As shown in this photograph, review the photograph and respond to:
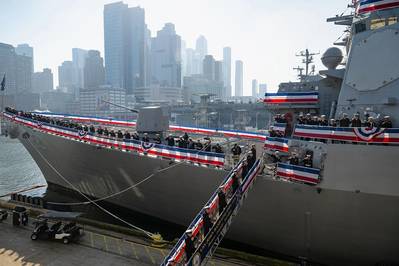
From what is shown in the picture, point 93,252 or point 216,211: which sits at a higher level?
point 216,211

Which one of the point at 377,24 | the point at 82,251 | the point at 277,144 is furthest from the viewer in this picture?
the point at 277,144

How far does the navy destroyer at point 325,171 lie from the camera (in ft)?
33.6

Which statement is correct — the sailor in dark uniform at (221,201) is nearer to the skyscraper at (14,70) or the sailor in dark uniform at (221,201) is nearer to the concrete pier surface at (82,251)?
the concrete pier surface at (82,251)

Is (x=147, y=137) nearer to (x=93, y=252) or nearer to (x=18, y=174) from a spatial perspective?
(x=93, y=252)

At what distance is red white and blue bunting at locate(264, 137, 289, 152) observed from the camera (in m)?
12.7

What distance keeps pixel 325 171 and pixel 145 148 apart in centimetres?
863

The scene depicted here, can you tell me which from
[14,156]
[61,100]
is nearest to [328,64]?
[14,156]

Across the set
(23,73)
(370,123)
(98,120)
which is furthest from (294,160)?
(23,73)

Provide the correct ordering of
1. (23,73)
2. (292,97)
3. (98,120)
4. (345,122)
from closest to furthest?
1. (345,122)
2. (292,97)
3. (98,120)
4. (23,73)

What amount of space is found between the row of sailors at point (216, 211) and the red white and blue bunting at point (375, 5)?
289 inches

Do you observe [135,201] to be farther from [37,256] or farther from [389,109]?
[389,109]

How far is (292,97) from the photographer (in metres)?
14.3

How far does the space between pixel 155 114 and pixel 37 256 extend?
988 centimetres

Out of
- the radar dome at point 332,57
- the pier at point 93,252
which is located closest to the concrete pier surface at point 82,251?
the pier at point 93,252
